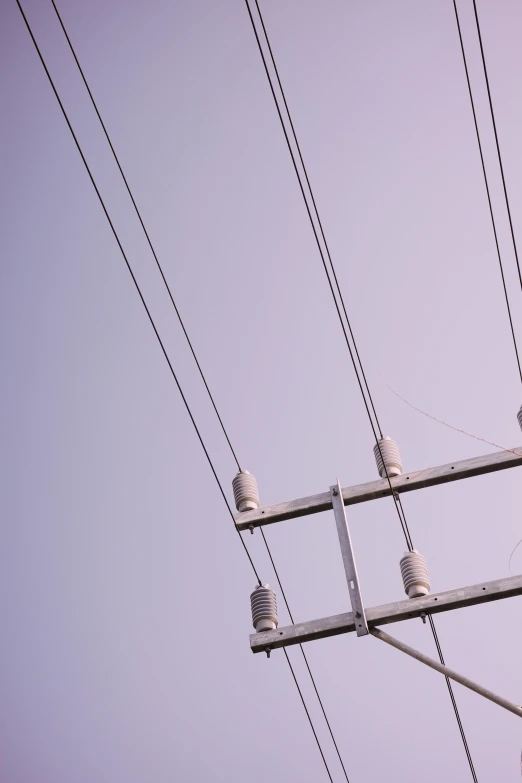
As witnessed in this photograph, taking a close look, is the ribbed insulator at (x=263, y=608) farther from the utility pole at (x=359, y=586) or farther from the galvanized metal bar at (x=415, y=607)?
the galvanized metal bar at (x=415, y=607)

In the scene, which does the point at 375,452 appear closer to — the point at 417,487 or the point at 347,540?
the point at 417,487

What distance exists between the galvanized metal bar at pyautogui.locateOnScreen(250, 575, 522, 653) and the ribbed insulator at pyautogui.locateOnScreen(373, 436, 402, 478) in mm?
1240

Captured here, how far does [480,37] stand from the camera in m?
6.49

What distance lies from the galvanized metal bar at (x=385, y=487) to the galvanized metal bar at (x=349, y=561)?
Answer: 91 millimetres

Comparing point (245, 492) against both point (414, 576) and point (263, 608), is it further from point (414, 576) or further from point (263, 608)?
point (414, 576)

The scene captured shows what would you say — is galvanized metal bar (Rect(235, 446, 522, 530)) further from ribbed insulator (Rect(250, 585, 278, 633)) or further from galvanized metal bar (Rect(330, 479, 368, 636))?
ribbed insulator (Rect(250, 585, 278, 633))

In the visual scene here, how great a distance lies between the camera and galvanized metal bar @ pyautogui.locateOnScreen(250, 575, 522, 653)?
6508 millimetres

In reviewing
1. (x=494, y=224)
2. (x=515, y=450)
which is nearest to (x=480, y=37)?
(x=494, y=224)

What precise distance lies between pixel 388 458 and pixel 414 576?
1.16 m

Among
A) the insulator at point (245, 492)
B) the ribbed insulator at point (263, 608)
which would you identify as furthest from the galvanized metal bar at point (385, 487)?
the ribbed insulator at point (263, 608)

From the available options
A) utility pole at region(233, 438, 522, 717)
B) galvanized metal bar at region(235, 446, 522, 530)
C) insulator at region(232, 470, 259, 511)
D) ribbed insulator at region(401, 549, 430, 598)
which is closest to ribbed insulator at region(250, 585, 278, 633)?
utility pole at region(233, 438, 522, 717)

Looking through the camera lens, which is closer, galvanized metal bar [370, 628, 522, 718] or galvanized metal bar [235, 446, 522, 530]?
galvanized metal bar [370, 628, 522, 718]

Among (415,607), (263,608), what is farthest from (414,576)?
(263,608)

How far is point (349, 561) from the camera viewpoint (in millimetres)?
6805
